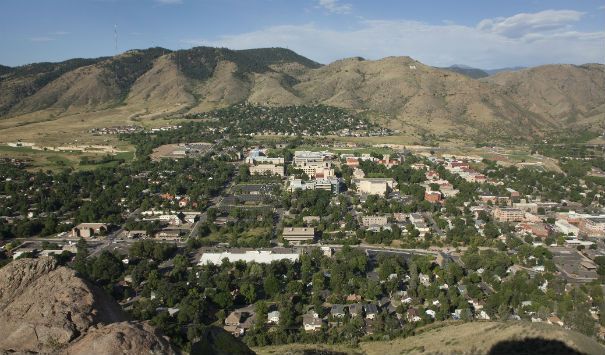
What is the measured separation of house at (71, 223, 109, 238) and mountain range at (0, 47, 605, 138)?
6461 centimetres

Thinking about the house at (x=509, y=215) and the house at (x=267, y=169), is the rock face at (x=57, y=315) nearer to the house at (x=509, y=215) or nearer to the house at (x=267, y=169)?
the house at (x=509, y=215)

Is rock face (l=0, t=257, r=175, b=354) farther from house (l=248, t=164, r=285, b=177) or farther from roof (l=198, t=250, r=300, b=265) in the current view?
house (l=248, t=164, r=285, b=177)

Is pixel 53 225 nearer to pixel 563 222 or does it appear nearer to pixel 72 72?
pixel 563 222

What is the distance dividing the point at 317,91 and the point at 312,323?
10871cm

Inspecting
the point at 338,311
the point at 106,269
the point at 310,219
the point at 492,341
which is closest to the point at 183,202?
the point at 310,219

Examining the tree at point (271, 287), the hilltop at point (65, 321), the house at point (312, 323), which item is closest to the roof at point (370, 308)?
the house at point (312, 323)

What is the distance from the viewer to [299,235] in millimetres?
35344

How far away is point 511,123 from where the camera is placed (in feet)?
309

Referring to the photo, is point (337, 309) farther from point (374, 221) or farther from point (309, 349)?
point (374, 221)

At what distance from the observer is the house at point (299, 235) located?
35.1 metres

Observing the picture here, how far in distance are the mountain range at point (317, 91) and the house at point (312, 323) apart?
70708 mm

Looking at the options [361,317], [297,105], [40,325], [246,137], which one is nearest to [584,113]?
[297,105]

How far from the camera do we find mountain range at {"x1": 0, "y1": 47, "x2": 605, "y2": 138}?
3915 inches

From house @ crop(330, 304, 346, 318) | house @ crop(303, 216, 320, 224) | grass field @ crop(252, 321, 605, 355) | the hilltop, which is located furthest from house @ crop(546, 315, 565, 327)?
house @ crop(303, 216, 320, 224)
